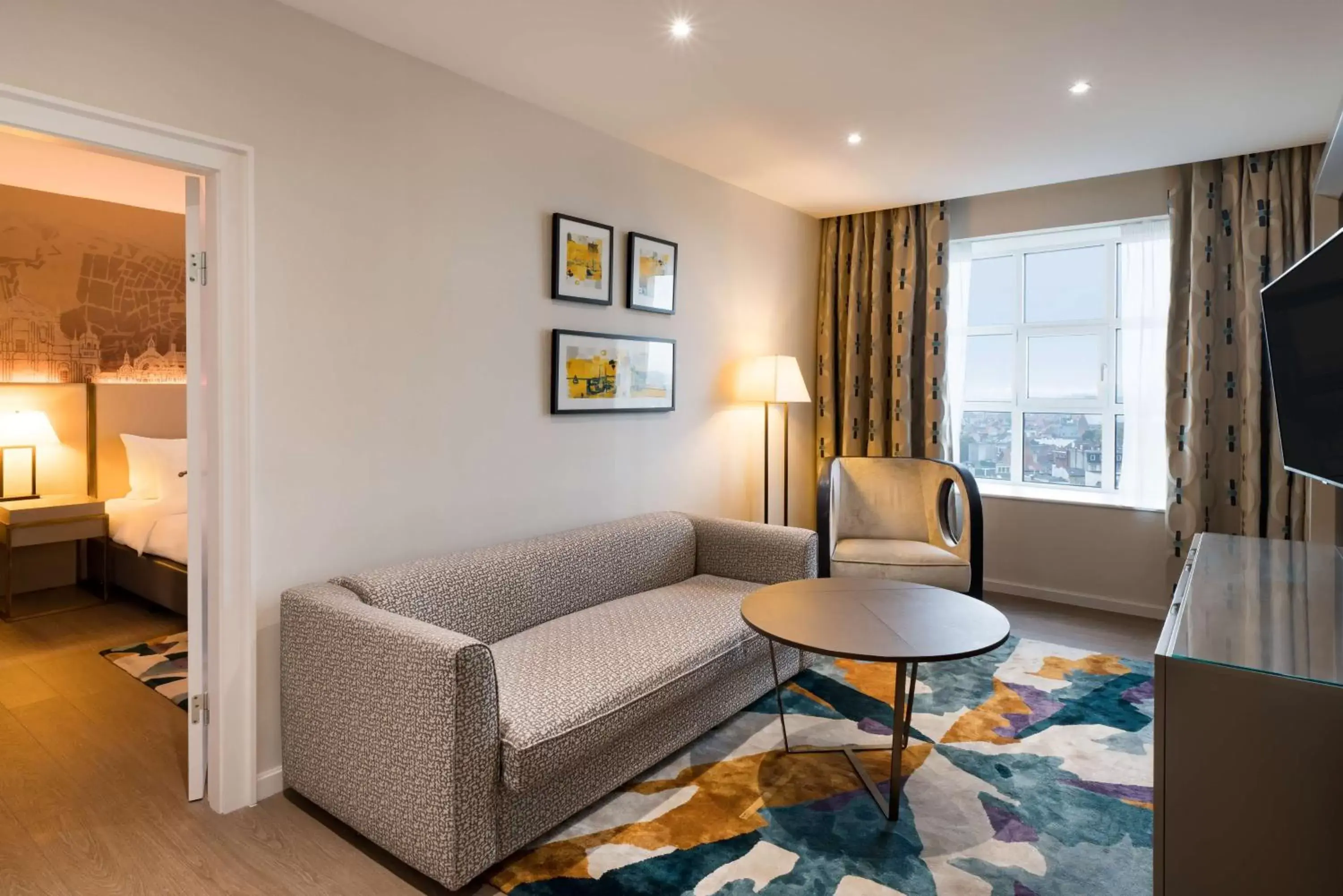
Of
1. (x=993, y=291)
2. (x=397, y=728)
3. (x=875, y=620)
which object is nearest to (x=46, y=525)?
(x=397, y=728)

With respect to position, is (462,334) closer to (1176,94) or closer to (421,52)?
(421,52)

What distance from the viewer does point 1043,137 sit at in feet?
11.3

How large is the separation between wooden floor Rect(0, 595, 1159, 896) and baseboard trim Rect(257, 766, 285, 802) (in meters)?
0.03

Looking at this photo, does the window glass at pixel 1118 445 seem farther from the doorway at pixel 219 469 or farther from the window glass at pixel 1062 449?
the doorway at pixel 219 469

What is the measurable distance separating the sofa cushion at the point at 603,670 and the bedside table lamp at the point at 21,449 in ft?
12.1

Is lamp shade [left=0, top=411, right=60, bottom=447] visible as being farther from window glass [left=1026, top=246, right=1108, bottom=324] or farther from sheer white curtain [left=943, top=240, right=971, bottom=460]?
window glass [left=1026, top=246, right=1108, bottom=324]

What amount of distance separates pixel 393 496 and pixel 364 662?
77cm

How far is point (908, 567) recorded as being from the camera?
3.76m

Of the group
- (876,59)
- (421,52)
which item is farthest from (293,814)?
(876,59)

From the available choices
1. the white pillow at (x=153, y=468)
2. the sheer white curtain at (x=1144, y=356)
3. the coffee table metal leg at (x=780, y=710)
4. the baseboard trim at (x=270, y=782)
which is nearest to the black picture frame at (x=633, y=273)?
the coffee table metal leg at (x=780, y=710)

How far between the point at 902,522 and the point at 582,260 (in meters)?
2.37

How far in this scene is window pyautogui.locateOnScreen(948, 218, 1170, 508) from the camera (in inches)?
168

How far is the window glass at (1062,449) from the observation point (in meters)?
4.55

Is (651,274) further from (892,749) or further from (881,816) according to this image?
(881,816)
